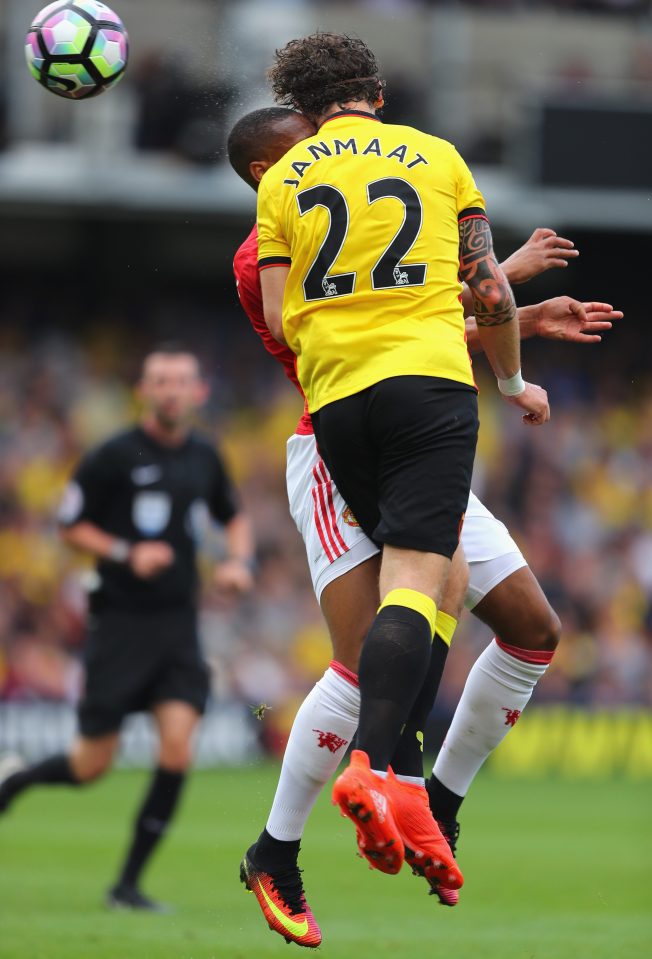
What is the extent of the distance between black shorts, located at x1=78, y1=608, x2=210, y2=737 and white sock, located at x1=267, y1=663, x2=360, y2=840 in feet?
11.8

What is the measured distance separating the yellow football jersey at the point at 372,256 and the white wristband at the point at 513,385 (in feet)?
1.24

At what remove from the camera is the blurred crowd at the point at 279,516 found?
16422 mm

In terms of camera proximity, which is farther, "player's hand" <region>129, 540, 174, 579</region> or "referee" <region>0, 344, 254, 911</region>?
"referee" <region>0, 344, 254, 911</region>

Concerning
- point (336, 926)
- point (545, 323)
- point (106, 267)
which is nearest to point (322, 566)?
point (545, 323)

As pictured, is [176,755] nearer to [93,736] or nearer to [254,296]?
[93,736]

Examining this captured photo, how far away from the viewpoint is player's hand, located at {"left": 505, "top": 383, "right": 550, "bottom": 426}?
537cm

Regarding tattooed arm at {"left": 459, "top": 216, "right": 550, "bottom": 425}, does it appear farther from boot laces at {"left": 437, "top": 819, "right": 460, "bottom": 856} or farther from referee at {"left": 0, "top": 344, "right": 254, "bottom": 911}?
referee at {"left": 0, "top": 344, "right": 254, "bottom": 911}

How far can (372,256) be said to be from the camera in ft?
15.9

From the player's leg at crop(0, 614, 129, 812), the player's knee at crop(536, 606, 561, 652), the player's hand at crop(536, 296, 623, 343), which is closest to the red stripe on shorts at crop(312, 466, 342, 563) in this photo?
the player's knee at crop(536, 606, 561, 652)

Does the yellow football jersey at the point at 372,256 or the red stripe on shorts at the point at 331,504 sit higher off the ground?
the yellow football jersey at the point at 372,256

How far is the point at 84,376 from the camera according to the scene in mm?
19266

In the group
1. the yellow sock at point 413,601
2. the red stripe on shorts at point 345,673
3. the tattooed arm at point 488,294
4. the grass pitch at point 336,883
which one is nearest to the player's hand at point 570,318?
the tattooed arm at point 488,294

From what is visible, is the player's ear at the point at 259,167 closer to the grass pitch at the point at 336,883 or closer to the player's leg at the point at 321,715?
the player's leg at the point at 321,715

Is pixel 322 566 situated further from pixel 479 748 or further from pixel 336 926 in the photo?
pixel 336 926
